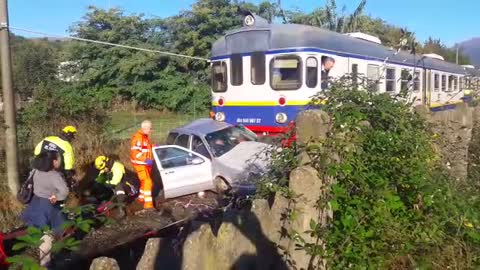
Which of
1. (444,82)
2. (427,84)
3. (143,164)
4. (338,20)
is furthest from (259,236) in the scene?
(338,20)

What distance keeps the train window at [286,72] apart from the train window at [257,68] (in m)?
0.23

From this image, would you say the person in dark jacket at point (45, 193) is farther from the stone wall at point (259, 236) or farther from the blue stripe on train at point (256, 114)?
the blue stripe on train at point (256, 114)

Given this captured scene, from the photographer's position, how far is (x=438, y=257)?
3.07 meters

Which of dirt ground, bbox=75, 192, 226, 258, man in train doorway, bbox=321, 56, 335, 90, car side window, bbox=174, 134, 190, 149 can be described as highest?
man in train doorway, bbox=321, 56, 335, 90

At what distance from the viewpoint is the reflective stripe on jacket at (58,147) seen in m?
6.43

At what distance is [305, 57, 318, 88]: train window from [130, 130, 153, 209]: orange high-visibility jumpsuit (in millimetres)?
3728

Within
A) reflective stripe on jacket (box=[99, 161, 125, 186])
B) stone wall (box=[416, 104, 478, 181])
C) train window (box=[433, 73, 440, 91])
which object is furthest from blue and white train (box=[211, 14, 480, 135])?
train window (box=[433, 73, 440, 91])

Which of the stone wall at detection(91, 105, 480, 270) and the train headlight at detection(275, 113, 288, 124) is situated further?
the train headlight at detection(275, 113, 288, 124)

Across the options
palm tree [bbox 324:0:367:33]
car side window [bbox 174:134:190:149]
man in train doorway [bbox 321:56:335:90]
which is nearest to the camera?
car side window [bbox 174:134:190:149]

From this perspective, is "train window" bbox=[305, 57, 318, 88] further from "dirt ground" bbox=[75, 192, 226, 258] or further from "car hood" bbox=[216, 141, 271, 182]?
"dirt ground" bbox=[75, 192, 226, 258]

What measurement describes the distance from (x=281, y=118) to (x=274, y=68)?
44.6 inches

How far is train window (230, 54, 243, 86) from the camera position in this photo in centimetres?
1162

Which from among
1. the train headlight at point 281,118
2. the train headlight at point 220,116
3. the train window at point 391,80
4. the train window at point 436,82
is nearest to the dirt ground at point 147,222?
the train headlight at point 281,118

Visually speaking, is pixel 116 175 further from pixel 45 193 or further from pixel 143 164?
pixel 45 193
